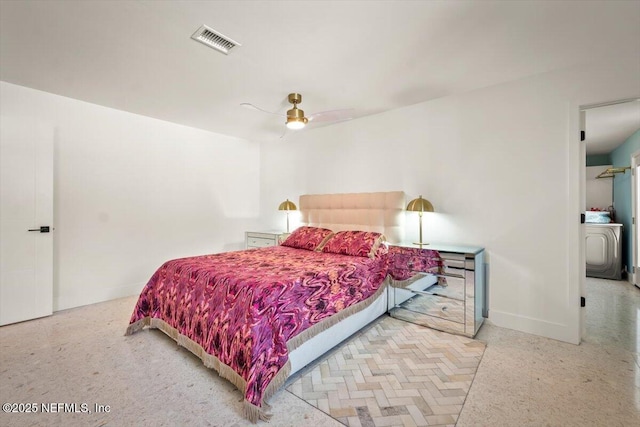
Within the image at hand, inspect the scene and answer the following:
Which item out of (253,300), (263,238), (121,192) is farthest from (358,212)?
(121,192)

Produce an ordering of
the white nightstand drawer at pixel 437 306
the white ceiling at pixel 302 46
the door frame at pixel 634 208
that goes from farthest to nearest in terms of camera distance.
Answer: the door frame at pixel 634 208 < the white nightstand drawer at pixel 437 306 < the white ceiling at pixel 302 46

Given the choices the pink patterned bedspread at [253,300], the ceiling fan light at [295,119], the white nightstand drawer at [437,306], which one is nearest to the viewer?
the pink patterned bedspread at [253,300]

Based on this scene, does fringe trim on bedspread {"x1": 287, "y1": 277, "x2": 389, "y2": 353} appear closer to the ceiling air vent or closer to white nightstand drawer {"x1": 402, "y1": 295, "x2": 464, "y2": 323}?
white nightstand drawer {"x1": 402, "y1": 295, "x2": 464, "y2": 323}

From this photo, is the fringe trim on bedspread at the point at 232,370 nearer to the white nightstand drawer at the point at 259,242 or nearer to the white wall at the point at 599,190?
the white nightstand drawer at the point at 259,242

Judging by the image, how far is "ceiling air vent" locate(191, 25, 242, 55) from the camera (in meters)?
2.09

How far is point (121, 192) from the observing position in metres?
3.80

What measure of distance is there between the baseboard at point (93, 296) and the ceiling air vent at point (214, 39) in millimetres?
3462

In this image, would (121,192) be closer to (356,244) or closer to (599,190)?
(356,244)

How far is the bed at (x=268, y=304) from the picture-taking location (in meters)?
1.75

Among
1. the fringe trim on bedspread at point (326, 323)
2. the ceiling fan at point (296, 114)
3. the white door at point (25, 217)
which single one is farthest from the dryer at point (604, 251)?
the white door at point (25, 217)

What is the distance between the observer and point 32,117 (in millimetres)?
3070

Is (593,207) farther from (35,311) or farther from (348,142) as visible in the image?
(35,311)

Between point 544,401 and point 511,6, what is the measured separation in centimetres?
265

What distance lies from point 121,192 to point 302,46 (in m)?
3.28
